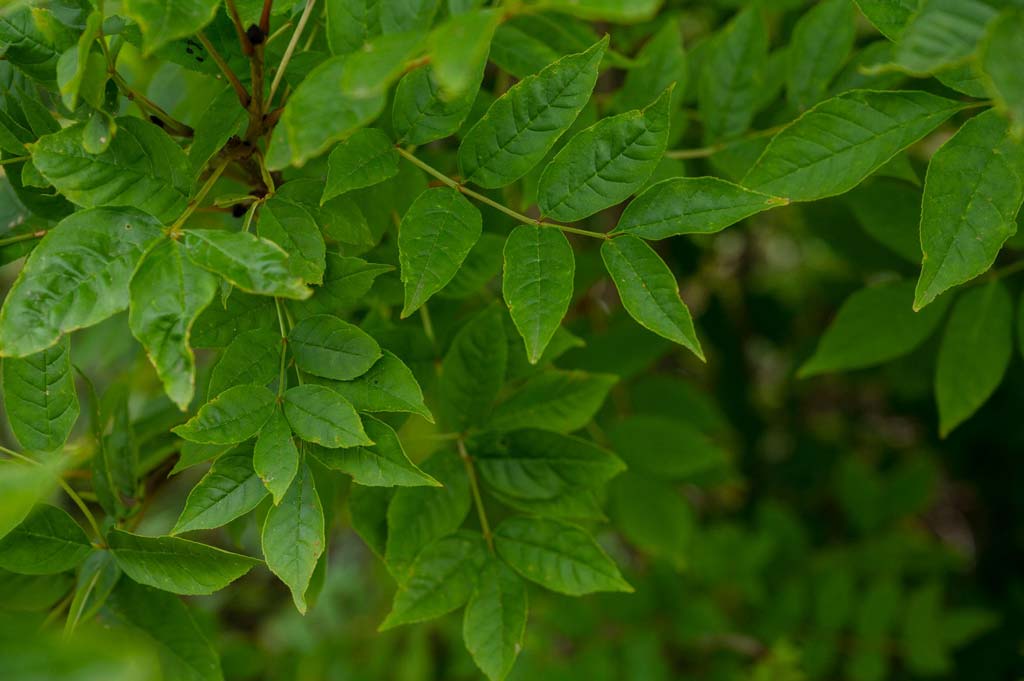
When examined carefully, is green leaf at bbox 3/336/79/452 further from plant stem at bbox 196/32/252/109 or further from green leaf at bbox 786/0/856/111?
green leaf at bbox 786/0/856/111

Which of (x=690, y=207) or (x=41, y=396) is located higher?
(x=690, y=207)

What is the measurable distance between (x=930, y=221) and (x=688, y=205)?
10.4 inches

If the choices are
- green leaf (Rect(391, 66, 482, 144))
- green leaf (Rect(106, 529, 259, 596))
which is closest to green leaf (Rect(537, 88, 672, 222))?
green leaf (Rect(391, 66, 482, 144))

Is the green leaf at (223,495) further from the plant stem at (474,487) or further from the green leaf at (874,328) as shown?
the green leaf at (874,328)

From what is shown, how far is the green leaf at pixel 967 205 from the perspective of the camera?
3.05 ft

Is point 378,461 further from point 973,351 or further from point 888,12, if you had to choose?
point 973,351

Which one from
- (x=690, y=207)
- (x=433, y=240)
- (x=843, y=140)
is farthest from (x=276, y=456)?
(x=843, y=140)

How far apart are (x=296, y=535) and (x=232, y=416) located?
0.15 m

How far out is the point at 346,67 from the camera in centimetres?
71

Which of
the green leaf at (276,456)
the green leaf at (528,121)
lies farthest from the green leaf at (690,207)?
the green leaf at (276,456)

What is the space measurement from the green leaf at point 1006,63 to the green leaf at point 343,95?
0.47 metres

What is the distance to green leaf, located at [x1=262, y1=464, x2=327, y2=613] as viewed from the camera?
0.90 meters

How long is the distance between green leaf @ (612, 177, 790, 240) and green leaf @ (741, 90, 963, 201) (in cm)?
7

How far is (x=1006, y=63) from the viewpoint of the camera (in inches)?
27.8
